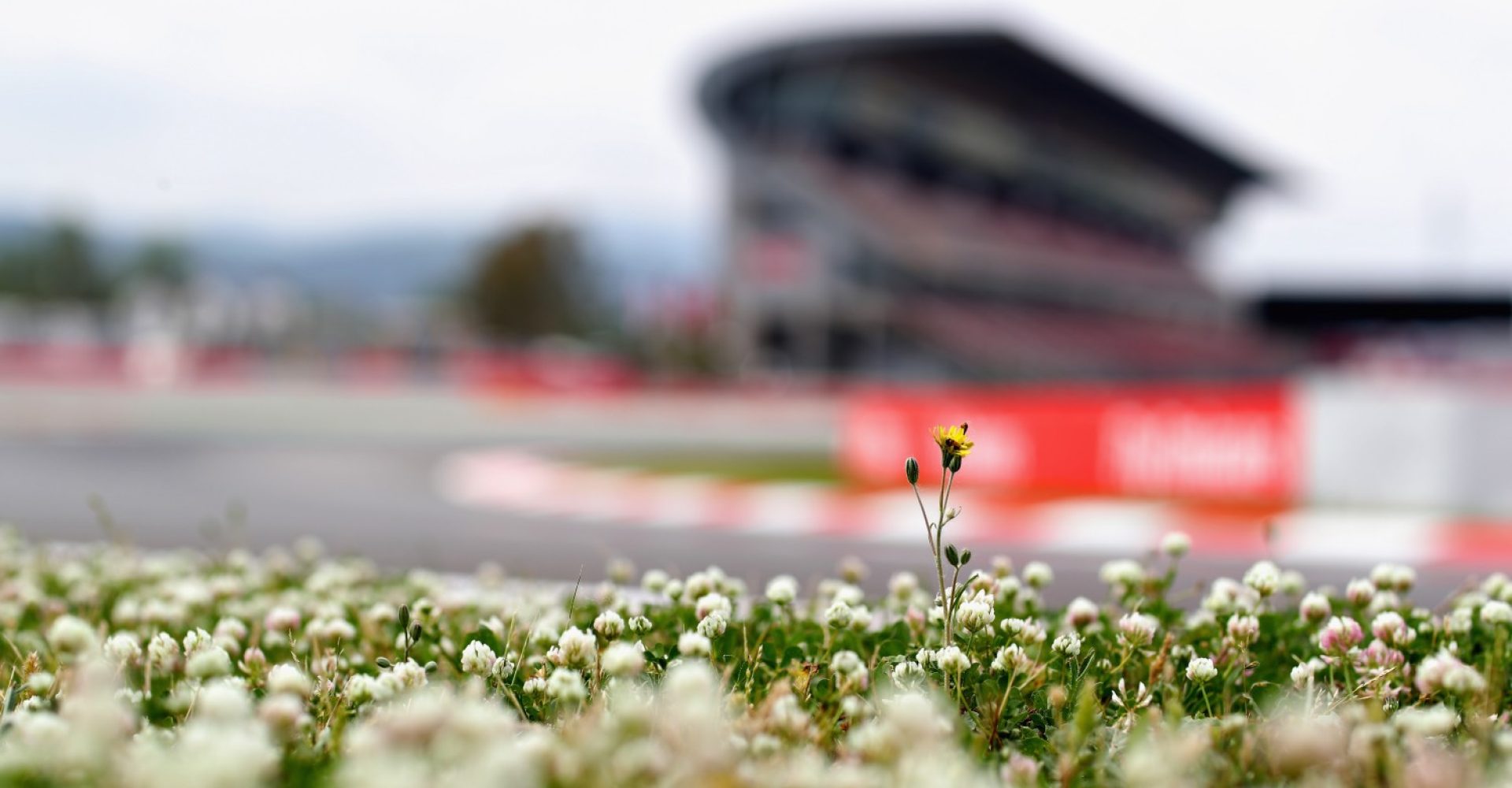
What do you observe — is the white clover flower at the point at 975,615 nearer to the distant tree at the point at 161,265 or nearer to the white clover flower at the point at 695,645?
the white clover flower at the point at 695,645

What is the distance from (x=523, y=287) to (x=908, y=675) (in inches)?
3596

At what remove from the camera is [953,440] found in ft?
7.80

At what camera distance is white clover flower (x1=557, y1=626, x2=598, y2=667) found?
2506 millimetres

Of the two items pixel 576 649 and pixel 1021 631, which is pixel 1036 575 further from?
pixel 576 649

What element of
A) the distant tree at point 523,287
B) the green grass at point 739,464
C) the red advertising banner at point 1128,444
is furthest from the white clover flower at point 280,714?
the distant tree at point 523,287

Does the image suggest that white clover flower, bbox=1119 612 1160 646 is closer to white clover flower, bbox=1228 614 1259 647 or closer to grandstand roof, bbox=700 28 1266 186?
white clover flower, bbox=1228 614 1259 647

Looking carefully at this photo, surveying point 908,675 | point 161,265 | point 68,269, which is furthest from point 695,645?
point 161,265

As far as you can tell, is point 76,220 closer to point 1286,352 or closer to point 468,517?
point 1286,352

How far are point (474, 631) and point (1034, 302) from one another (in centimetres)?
4956

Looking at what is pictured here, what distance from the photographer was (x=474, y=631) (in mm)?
3393

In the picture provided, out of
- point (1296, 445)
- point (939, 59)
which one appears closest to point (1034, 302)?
point (939, 59)

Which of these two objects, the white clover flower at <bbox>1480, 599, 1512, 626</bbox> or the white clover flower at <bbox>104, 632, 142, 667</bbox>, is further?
the white clover flower at <bbox>1480, 599, 1512, 626</bbox>

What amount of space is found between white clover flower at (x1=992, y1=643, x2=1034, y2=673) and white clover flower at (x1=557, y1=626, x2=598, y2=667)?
79 cm

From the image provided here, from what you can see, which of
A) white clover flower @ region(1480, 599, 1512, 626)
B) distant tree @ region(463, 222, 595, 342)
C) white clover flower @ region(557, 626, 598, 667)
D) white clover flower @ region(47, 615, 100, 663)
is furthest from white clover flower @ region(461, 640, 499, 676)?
distant tree @ region(463, 222, 595, 342)
